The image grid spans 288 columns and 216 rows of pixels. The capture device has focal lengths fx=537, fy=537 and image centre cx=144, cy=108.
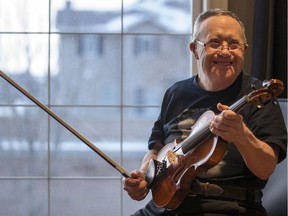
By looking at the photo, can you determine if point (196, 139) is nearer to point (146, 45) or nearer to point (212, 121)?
point (212, 121)

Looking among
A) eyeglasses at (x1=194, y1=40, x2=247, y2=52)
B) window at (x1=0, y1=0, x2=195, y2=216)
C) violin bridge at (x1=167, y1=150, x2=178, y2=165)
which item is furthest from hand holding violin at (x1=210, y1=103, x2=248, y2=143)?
window at (x1=0, y1=0, x2=195, y2=216)

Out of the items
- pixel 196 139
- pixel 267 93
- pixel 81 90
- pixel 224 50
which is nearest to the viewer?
pixel 267 93

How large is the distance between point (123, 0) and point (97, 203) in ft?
2.91

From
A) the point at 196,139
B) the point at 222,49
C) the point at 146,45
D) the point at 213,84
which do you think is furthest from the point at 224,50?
the point at 146,45

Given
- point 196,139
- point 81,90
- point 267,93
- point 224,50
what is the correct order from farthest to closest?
point 81,90, point 224,50, point 196,139, point 267,93

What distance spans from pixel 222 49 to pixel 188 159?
0.33m

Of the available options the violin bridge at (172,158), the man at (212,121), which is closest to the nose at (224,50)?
the man at (212,121)

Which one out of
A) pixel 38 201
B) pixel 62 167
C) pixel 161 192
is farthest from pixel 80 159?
pixel 161 192

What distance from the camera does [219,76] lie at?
1511 mm

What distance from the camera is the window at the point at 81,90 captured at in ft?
7.52

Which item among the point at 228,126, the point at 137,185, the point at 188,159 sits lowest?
the point at 137,185

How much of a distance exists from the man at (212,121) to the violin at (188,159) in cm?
5

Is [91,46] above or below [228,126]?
above

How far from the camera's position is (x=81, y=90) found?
231cm
